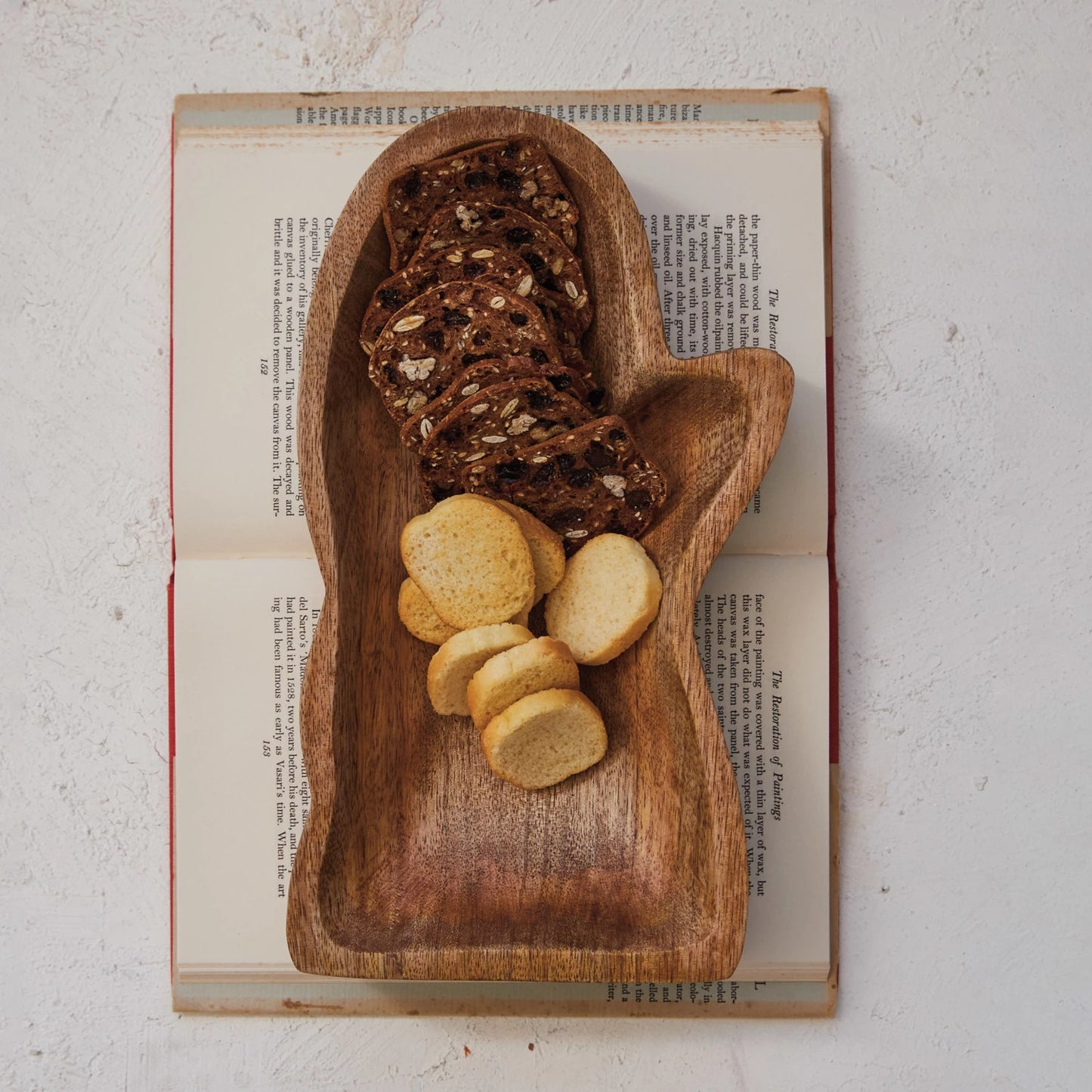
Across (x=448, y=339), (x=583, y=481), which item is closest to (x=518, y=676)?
(x=583, y=481)

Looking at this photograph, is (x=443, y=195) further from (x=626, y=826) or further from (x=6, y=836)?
(x=6, y=836)

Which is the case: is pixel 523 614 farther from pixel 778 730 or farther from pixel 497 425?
pixel 778 730

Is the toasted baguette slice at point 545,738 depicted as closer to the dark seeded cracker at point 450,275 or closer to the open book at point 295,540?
the open book at point 295,540

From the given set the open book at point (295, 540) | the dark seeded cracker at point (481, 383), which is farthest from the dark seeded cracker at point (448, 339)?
the open book at point (295, 540)

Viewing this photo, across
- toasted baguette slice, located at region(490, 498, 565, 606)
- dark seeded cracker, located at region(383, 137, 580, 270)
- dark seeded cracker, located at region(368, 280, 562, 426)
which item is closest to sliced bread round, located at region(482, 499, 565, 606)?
toasted baguette slice, located at region(490, 498, 565, 606)

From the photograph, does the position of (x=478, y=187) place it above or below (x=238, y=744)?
above

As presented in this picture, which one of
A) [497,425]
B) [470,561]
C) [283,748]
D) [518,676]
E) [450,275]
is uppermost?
[450,275]

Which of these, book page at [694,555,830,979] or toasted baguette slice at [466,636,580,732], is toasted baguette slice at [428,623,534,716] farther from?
book page at [694,555,830,979]
